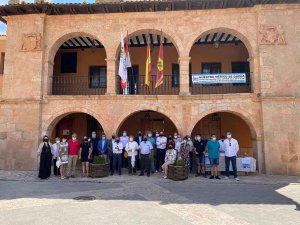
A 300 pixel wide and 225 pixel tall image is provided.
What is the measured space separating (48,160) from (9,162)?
3.21 metres

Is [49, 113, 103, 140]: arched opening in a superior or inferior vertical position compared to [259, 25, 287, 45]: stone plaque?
inferior

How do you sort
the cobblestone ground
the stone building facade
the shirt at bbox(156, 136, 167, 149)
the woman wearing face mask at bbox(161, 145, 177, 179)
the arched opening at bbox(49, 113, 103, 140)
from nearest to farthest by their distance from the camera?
the cobblestone ground → the woman wearing face mask at bbox(161, 145, 177, 179) → the shirt at bbox(156, 136, 167, 149) → the stone building facade → the arched opening at bbox(49, 113, 103, 140)

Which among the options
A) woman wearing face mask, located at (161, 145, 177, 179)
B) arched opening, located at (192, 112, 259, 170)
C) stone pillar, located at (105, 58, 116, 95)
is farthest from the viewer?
arched opening, located at (192, 112, 259, 170)

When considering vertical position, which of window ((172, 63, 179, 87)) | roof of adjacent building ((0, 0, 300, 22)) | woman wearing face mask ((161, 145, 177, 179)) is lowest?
woman wearing face mask ((161, 145, 177, 179))

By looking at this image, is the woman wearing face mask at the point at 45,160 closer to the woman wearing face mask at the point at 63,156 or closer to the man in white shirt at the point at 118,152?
the woman wearing face mask at the point at 63,156

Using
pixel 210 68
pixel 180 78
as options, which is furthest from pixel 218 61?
pixel 180 78

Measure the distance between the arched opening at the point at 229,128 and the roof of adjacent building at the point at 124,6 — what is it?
6.42 meters

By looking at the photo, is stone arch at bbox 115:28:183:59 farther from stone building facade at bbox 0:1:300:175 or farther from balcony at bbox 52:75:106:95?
balcony at bbox 52:75:106:95

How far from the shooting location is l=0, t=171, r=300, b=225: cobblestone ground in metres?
5.97

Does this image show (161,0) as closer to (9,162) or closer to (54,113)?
(54,113)

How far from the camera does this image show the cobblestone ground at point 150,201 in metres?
5.97

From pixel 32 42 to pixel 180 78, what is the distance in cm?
781

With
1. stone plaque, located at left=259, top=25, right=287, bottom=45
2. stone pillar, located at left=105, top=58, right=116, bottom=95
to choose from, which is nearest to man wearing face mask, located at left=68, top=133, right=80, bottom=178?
stone pillar, located at left=105, top=58, right=116, bottom=95

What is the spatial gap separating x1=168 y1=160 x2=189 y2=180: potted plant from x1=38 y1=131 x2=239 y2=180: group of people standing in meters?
0.30
